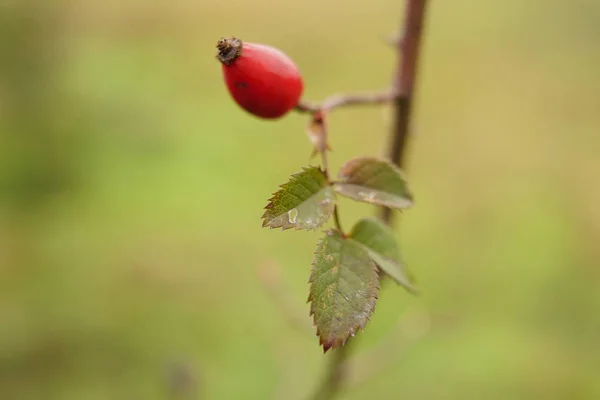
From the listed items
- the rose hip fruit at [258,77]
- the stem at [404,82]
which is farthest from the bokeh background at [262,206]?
the rose hip fruit at [258,77]

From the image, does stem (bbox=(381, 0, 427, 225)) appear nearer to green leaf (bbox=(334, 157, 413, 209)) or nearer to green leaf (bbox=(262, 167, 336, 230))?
green leaf (bbox=(334, 157, 413, 209))

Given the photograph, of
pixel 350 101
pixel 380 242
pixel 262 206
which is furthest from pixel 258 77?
pixel 262 206

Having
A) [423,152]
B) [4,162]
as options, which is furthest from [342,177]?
[4,162]

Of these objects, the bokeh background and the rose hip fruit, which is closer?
the rose hip fruit

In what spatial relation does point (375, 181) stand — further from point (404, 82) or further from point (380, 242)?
point (404, 82)

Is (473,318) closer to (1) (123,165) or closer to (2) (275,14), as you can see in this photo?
(1) (123,165)

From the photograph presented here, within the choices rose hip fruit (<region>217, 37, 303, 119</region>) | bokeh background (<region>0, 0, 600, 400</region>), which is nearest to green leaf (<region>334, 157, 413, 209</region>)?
rose hip fruit (<region>217, 37, 303, 119</region>)
